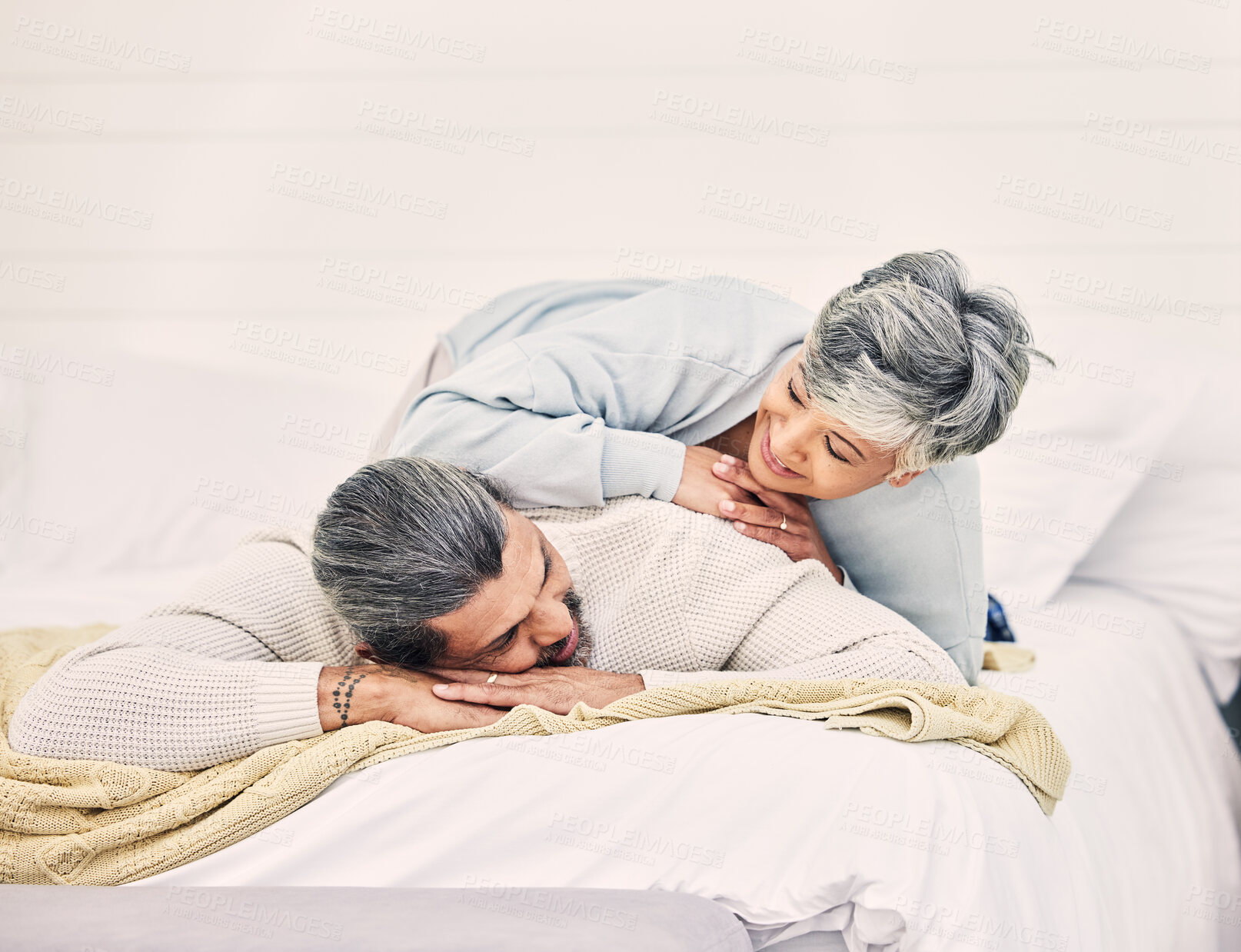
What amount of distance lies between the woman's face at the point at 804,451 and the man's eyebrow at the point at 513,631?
0.39 meters

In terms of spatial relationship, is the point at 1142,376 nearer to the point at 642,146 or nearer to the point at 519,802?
the point at 642,146

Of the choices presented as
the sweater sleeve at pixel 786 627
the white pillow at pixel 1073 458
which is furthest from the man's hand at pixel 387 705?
the white pillow at pixel 1073 458

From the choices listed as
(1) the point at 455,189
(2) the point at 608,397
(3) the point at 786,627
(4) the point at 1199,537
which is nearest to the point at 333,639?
(2) the point at 608,397

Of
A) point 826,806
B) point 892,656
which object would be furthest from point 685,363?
point 826,806

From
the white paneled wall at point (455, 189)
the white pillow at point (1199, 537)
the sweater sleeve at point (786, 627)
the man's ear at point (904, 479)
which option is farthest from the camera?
the white paneled wall at point (455, 189)

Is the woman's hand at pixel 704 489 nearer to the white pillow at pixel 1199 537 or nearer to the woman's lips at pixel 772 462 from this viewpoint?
the woman's lips at pixel 772 462

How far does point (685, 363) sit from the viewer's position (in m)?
1.69

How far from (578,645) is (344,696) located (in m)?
0.38

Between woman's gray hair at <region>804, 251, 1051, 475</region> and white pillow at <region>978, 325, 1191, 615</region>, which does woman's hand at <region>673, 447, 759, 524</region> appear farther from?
white pillow at <region>978, 325, 1191, 615</region>

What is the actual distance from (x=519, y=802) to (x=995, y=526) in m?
1.51

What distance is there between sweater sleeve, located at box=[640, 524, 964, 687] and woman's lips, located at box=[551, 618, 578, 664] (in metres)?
0.15

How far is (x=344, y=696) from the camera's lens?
1.34 meters

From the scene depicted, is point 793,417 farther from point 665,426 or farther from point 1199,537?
point 1199,537

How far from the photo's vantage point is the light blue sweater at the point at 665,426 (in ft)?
5.27
